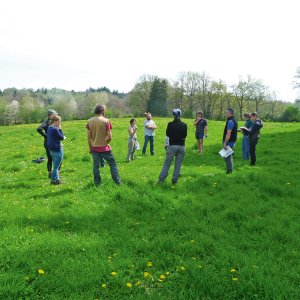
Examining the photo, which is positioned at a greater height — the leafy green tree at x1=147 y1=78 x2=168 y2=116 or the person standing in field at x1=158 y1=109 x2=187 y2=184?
the leafy green tree at x1=147 y1=78 x2=168 y2=116

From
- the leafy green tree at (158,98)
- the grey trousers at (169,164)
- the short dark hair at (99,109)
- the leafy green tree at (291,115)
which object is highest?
the leafy green tree at (158,98)

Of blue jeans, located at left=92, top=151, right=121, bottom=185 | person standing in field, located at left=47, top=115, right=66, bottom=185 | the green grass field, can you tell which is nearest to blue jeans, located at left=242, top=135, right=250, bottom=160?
the green grass field

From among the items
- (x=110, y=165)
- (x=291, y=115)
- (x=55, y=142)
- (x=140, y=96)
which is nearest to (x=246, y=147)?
(x=110, y=165)

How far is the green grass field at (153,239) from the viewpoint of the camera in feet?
14.8

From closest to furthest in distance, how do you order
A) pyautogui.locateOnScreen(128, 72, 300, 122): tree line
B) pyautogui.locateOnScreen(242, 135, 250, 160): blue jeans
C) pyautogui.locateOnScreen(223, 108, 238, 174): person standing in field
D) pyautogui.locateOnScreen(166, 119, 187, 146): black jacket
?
pyautogui.locateOnScreen(166, 119, 187, 146): black jacket
pyautogui.locateOnScreen(223, 108, 238, 174): person standing in field
pyautogui.locateOnScreen(242, 135, 250, 160): blue jeans
pyautogui.locateOnScreen(128, 72, 300, 122): tree line

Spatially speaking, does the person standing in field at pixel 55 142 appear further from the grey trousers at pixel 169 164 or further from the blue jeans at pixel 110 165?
the grey trousers at pixel 169 164

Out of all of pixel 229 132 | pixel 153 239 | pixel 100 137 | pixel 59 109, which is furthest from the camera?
pixel 59 109

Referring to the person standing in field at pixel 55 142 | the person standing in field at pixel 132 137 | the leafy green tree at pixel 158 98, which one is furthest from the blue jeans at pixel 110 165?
the leafy green tree at pixel 158 98

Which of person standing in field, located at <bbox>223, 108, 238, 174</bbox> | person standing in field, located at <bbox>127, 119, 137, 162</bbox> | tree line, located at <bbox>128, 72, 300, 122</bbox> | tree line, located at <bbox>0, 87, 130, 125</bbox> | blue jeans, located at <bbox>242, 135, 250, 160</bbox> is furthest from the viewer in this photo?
tree line, located at <bbox>0, 87, 130, 125</bbox>

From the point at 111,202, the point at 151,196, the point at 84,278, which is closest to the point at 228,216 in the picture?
the point at 151,196

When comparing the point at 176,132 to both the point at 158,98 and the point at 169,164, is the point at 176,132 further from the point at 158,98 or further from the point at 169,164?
the point at 158,98

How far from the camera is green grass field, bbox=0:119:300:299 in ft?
14.8

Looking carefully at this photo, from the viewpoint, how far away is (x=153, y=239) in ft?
19.7

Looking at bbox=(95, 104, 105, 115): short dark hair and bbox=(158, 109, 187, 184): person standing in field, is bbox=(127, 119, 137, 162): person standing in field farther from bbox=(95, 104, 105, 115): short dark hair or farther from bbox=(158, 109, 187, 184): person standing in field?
bbox=(95, 104, 105, 115): short dark hair
